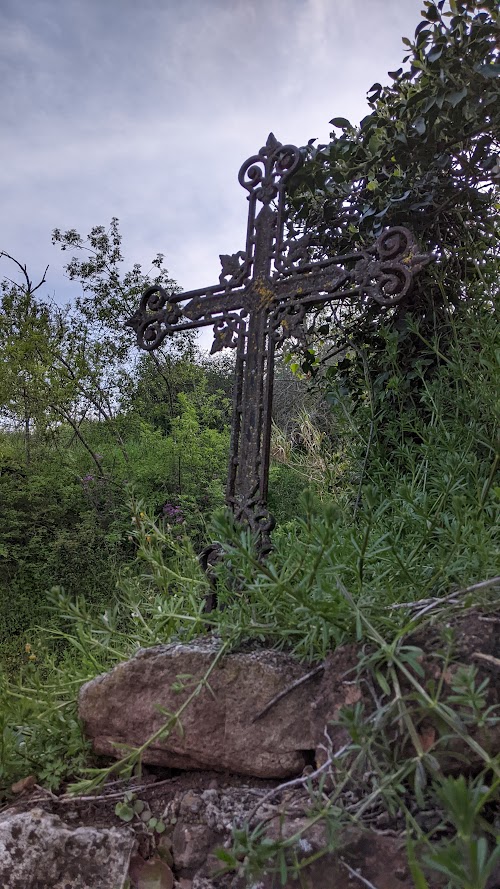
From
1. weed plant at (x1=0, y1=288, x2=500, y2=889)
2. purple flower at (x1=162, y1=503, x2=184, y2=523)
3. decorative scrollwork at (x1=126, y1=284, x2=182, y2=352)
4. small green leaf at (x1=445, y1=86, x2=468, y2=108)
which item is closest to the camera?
weed plant at (x1=0, y1=288, x2=500, y2=889)

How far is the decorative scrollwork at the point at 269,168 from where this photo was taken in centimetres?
270

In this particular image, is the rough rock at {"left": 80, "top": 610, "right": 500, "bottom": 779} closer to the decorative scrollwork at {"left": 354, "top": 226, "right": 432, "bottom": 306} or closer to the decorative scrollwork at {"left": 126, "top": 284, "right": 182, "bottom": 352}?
the decorative scrollwork at {"left": 354, "top": 226, "right": 432, "bottom": 306}

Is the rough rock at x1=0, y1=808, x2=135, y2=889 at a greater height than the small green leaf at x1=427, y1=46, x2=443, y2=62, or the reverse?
the small green leaf at x1=427, y1=46, x2=443, y2=62

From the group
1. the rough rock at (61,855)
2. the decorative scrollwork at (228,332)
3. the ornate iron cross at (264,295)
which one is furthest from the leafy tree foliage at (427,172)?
the rough rock at (61,855)

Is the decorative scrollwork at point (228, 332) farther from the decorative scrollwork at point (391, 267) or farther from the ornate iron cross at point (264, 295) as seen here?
the decorative scrollwork at point (391, 267)

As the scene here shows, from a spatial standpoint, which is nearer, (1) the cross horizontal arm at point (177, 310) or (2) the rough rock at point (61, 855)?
(2) the rough rock at point (61, 855)

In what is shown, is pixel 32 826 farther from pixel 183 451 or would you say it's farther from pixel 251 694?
pixel 183 451

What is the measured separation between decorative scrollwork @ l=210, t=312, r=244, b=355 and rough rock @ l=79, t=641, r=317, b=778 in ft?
4.45

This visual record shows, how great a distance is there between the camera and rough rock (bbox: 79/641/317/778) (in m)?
1.43

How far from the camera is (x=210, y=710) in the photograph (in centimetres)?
151

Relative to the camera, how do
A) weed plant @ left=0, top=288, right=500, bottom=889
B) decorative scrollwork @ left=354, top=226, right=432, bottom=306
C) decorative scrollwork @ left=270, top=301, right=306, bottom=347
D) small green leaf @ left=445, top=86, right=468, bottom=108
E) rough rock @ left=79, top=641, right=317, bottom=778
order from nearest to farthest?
1. weed plant @ left=0, top=288, right=500, bottom=889
2. rough rock @ left=79, top=641, right=317, bottom=778
3. decorative scrollwork @ left=354, top=226, right=432, bottom=306
4. small green leaf @ left=445, top=86, right=468, bottom=108
5. decorative scrollwork @ left=270, top=301, right=306, bottom=347

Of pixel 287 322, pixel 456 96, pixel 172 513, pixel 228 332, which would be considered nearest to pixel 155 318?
pixel 228 332

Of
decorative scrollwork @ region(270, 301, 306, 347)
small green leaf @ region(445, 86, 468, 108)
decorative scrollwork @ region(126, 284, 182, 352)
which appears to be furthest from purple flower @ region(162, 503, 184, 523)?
small green leaf @ region(445, 86, 468, 108)

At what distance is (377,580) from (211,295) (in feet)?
5.57
